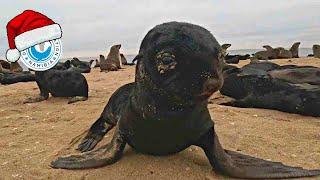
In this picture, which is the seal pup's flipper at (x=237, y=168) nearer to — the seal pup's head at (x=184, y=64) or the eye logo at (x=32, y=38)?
the seal pup's head at (x=184, y=64)

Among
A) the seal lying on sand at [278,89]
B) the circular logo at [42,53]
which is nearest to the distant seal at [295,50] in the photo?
the seal lying on sand at [278,89]

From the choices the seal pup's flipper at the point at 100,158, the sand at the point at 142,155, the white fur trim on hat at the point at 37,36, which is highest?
the white fur trim on hat at the point at 37,36

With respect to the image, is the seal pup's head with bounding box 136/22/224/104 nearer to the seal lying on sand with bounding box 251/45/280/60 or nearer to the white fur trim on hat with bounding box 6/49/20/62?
the white fur trim on hat with bounding box 6/49/20/62

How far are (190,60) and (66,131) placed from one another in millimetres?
3009

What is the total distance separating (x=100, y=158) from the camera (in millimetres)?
3709

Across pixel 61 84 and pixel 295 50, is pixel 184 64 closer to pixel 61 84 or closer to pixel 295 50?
pixel 61 84

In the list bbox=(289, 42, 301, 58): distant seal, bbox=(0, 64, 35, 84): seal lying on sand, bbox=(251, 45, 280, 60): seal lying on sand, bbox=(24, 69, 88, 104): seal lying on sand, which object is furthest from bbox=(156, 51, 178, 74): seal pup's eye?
bbox=(289, 42, 301, 58): distant seal

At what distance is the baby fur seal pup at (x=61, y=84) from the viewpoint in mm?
8172

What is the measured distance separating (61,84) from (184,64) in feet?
19.3

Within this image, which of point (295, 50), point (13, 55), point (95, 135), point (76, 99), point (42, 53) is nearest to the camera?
point (95, 135)

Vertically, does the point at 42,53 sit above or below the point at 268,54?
above

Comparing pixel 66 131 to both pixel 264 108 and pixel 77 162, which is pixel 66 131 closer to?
pixel 77 162


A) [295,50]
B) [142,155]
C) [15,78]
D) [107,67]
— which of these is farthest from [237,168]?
[295,50]

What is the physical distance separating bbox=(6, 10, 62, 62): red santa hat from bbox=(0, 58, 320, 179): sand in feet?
3.39
